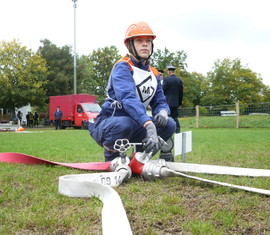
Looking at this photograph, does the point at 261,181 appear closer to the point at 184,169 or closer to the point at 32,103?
the point at 184,169

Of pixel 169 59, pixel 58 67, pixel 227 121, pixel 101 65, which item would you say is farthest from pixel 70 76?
pixel 227 121

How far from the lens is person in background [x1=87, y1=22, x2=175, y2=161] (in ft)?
10.7

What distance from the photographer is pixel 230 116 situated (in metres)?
18.8

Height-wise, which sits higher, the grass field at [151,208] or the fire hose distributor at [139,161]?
the fire hose distributor at [139,161]

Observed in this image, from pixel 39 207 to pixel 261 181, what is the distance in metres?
1.89

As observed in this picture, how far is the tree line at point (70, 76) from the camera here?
34969 mm

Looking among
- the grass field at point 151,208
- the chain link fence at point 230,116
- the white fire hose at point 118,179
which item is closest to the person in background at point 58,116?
the chain link fence at point 230,116

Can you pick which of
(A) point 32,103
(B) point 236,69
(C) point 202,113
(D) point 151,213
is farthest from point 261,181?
(B) point 236,69

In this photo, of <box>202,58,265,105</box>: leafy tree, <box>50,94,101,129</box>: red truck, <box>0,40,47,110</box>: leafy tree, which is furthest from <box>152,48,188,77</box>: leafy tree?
<box>50,94,101,129</box>: red truck

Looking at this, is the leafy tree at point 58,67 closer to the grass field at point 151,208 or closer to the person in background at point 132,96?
the person in background at point 132,96

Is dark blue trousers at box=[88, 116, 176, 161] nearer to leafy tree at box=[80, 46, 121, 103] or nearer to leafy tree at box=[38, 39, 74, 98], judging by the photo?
leafy tree at box=[38, 39, 74, 98]

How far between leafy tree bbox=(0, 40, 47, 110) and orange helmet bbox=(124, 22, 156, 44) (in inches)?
1295

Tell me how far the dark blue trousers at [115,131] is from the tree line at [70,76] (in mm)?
32613

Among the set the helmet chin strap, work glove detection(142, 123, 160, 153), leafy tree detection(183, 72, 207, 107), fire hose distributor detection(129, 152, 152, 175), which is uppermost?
leafy tree detection(183, 72, 207, 107)
